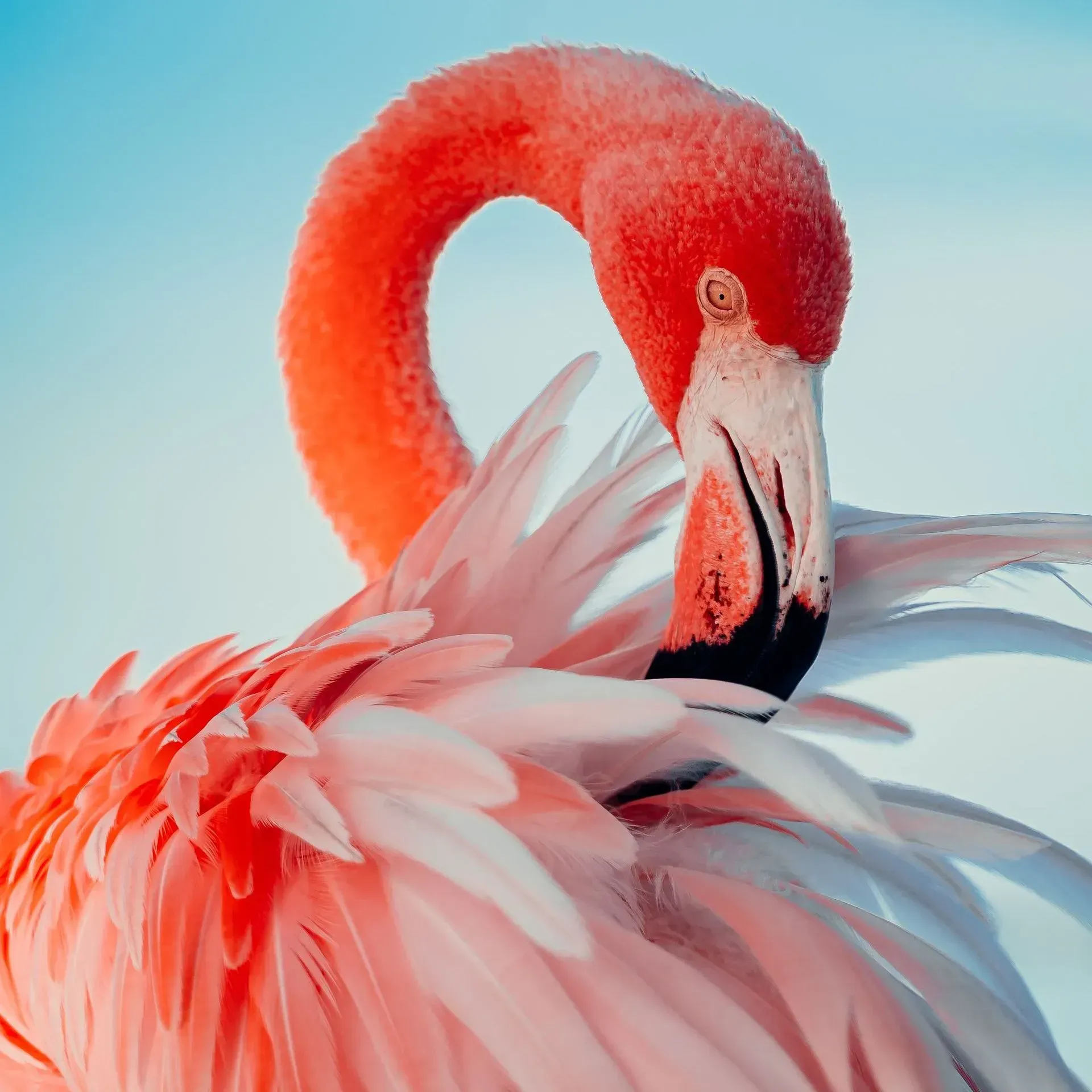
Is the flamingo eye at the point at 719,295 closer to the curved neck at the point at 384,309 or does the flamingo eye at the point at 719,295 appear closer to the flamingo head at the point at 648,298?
the flamingo head at the point at 648,298

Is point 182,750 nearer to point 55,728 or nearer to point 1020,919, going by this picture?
point 55,728

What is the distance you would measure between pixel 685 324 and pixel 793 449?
151 mm

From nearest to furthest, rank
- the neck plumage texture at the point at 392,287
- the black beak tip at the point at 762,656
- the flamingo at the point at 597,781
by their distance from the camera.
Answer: the flamingo at the point at 597,781 → the black beak tip at the point at 762,656 → the neck plumage texture at the point at 392,287

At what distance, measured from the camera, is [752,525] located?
831 mm

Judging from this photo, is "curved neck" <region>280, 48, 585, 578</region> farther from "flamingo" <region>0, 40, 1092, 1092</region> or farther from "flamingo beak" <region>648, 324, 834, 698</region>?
"flamingo beak" <region>648, 324, 834, 698</region>

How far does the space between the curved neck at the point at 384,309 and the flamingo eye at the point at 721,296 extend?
25 cm

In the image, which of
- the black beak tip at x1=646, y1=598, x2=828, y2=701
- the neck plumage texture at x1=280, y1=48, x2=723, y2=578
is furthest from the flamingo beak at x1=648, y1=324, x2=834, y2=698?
the neck plumage texture at x1=280, y1=48, x2=723, y2=578

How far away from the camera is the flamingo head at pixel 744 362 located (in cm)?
80

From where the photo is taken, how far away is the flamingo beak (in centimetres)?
80

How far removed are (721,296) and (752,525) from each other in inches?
7.5

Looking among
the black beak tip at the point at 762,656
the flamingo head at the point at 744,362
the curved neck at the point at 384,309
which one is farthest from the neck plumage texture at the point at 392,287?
the black beak tip at the point at 762,656

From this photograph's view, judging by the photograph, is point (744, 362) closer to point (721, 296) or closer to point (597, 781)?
point (721, 296)

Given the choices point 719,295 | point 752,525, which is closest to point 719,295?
point 719,295

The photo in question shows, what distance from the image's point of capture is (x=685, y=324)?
0.93 m
